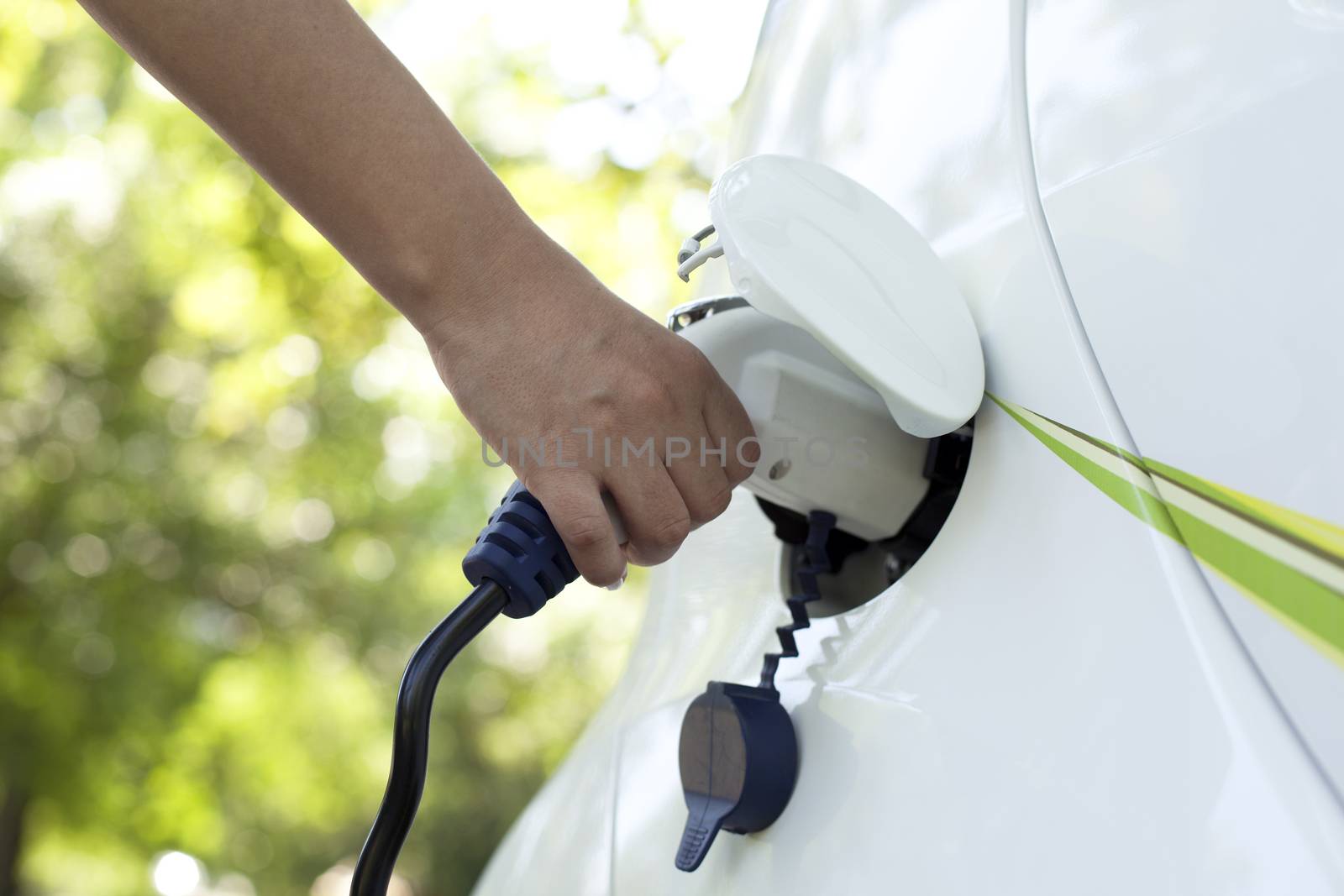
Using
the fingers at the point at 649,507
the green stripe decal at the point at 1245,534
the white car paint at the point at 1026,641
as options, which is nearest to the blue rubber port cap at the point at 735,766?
the white car paint at the point at 1026,641

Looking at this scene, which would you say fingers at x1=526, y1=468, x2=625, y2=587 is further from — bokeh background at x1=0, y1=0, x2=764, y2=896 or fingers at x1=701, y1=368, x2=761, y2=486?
bokeh background at x1=0, y1=0, x2=764, y2=896

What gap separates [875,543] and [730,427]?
0.16 m

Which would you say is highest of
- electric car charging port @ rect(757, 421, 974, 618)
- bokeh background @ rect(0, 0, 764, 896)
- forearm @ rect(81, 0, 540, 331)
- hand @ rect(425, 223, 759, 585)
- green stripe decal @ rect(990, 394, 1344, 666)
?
bokeh background @ rect(0, 0, 764, 896)

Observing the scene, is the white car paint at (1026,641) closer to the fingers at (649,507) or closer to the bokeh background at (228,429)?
the fingers at (649,507)

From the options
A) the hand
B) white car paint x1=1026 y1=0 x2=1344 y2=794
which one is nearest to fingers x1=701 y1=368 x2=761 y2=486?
the hand

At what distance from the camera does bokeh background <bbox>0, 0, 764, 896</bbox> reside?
7141 mm

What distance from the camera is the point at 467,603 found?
2.52ft

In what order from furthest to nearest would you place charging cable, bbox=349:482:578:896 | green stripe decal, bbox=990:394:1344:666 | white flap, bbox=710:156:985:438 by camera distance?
charging cable, bbox=349:482:578:896, white flap, bbox=710:156:985:438, green stripe decal, bbox=990:394:1344:666

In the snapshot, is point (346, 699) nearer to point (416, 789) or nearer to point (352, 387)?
point (352, 387)

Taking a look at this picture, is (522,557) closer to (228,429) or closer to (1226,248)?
(1226,248)

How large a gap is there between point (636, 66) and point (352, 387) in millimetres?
2988

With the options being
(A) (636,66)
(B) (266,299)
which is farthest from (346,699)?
(A) (636,66)

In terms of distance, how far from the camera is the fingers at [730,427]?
78 centimetres

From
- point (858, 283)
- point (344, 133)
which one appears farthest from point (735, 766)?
point (344, 133)
